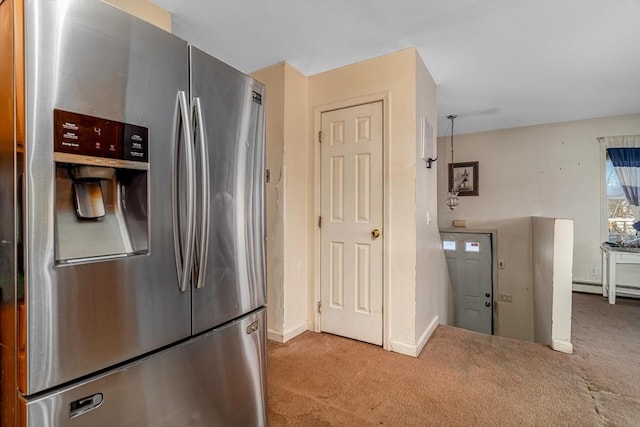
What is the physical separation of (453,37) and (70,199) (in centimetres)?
243

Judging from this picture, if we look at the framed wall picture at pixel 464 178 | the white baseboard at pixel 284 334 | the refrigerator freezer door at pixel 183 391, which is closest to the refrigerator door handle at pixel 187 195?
the refrigerator freezer door at pixel 183 391

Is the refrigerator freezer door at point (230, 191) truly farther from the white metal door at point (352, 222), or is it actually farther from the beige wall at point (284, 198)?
the white metal door at point (352, 222)

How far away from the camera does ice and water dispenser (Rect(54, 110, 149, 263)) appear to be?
817mm

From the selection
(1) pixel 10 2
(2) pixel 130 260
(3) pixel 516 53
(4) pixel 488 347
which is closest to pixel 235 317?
(2) pixel 130 260

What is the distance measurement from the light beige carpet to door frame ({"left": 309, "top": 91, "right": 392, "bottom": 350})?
248 millimetres

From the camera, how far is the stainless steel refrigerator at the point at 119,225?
2.48 ft

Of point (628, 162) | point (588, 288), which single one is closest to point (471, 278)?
point (588, 288)

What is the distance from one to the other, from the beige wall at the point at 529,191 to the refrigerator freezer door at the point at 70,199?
13.4 ft

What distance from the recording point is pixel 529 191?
4.47m

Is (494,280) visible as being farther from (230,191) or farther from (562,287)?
(230,191)

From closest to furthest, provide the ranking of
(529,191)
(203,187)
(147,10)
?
(203,187) → (147,10) → (529,191)

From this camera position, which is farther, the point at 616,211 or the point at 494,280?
the point at 494,280

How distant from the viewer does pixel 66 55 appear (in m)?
0.80

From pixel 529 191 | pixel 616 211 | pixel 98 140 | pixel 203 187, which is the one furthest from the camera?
pixel 529 191
